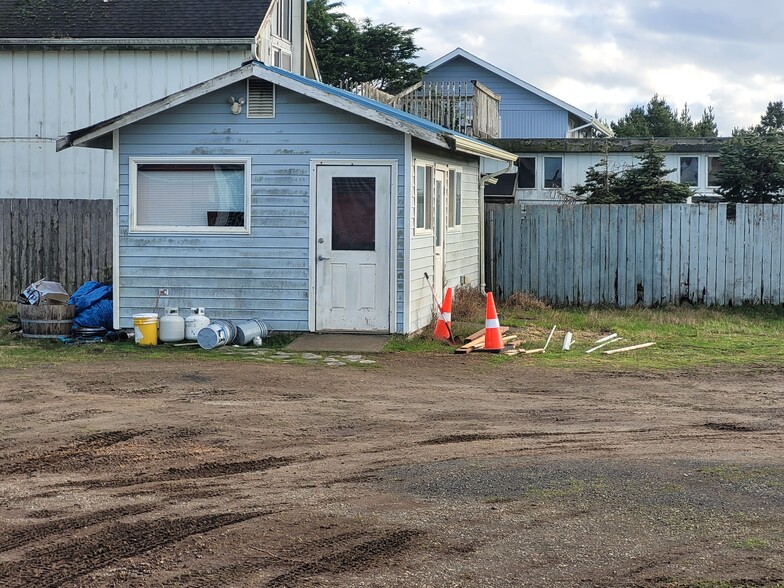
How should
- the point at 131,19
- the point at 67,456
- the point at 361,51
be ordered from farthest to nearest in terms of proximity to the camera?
the point at 361,51
the point at 131,19
the point at 67,456

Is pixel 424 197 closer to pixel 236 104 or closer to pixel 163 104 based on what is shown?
pixel 236 104

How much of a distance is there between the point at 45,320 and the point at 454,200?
→ 6861 mm

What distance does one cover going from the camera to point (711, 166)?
29281 mm

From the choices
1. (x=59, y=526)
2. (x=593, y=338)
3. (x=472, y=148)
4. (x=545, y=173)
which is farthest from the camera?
(x=545, y=173)

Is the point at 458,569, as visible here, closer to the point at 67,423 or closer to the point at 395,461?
the point at 395,461

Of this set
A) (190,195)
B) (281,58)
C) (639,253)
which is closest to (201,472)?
(190,195)

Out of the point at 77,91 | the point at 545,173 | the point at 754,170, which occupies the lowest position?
the point at 754,170

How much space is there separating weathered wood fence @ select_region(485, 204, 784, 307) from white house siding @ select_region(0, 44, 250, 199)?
736 cm

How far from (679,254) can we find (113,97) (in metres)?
12.0

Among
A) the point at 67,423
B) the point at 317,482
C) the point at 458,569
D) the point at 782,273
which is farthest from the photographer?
the point at 782,273

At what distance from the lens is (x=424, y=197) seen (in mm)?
15633

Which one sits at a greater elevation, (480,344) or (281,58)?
(281,58)

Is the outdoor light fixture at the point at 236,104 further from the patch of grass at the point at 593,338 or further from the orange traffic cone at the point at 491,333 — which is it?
the orange traffic cone at the point at 491,333

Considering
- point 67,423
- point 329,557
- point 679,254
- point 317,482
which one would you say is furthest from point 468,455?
point 679,254
